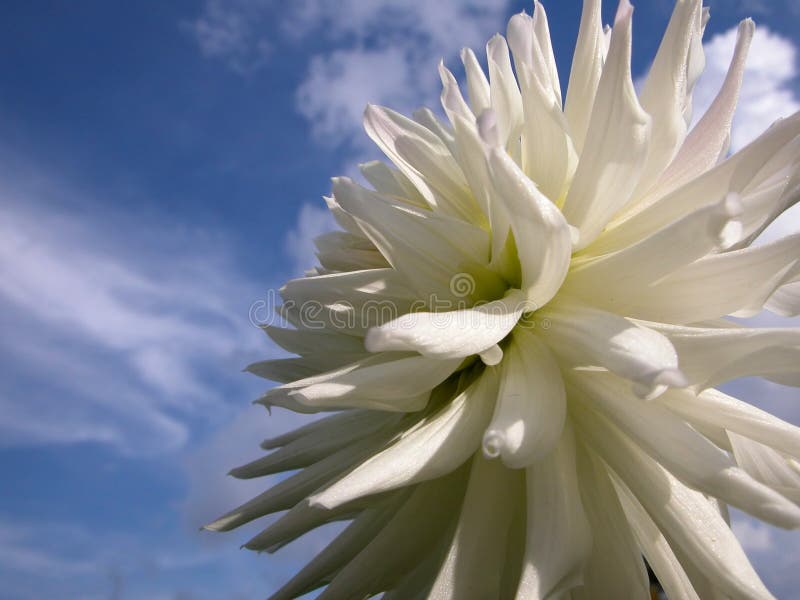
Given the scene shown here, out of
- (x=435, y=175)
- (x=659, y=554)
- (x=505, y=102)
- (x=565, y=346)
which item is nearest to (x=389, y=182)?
(x=435, y=175)

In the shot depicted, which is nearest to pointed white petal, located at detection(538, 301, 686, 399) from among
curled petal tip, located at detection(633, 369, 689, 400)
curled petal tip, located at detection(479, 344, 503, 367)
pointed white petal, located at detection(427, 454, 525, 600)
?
curled petal tip, located at detection(633, 369, 689, 400)

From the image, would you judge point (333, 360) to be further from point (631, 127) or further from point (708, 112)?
point (708, 112)

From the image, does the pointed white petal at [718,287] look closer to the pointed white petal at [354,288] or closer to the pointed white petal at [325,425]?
the pointed white petal at [354,288]

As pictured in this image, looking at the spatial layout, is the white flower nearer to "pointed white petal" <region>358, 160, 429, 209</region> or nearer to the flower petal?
the flower petal

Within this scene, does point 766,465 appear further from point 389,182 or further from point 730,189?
point 389,182

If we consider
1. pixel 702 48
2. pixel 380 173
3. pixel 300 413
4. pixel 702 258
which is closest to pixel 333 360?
pixel 300 413

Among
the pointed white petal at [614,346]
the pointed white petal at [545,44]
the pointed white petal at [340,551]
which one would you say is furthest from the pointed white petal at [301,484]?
the pointed white petal at [545,44]
